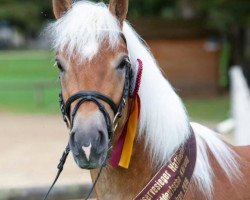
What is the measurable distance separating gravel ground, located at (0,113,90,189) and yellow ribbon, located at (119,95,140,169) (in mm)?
3349

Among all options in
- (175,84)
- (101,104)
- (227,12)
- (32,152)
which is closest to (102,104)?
(101,104)

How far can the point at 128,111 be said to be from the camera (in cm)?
375

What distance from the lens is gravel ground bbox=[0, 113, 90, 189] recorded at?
10539 mm

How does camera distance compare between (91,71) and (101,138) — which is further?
(91,71)

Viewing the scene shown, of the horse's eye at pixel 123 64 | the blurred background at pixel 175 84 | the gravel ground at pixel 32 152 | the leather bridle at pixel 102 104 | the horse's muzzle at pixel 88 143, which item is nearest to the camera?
the horse's muzzle at pixel 88 143

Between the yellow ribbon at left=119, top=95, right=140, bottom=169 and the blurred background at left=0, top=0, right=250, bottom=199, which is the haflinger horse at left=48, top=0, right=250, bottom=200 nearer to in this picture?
the yellow ribbon at left=119, top=95, right=140, bottom=169

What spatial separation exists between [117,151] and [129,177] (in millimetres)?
160

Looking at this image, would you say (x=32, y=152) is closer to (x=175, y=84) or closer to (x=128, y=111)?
(x=128, y=111)

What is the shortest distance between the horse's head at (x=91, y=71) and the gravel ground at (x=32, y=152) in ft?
11.5

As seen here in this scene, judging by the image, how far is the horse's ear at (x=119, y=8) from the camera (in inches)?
147

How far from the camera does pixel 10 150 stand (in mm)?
14602

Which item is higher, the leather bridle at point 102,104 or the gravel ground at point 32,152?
the leather bridle at point 102,104

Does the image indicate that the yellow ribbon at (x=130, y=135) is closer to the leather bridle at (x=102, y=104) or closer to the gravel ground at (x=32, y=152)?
the leather bridle at (x=102, y=104)

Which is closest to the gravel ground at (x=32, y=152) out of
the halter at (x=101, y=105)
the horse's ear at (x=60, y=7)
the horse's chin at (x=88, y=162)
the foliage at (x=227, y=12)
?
the horse's ear at (x=60, y=7)
